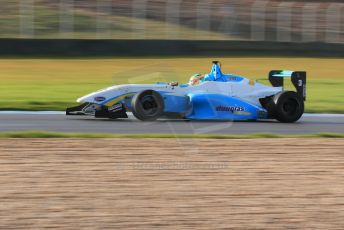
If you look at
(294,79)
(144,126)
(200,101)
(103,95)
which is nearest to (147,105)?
(144,126)

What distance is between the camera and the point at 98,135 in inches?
435

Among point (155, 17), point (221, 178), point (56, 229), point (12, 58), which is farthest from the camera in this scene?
point (155, 17)

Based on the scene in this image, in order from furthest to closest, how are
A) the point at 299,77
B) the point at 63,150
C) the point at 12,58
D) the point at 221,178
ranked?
the point at 12,58, the point at 299,77, the point at 63,150, the point at 221,178

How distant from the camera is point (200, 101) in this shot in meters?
12.9

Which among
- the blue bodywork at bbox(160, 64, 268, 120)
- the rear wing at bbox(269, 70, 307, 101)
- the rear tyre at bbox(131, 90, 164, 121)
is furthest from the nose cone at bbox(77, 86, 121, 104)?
the rear wing at bbox(269, 70, 307, 101)

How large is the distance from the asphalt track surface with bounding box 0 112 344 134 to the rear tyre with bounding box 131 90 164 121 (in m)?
0.16

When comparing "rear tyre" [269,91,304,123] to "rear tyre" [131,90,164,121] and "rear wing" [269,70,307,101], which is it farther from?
"rear tyre" [131,90,164,121]

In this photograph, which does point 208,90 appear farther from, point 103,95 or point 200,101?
point 103,95

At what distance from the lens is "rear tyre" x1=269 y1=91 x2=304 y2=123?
13.3 metres

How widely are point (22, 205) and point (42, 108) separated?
8.64 meters

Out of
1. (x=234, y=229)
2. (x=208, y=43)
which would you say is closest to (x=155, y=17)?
(x=208, y=43)

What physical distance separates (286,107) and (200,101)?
5.83ft

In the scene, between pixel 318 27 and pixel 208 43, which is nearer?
pixel 208 43

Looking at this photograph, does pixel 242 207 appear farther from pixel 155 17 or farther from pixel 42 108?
pixel 155 17
